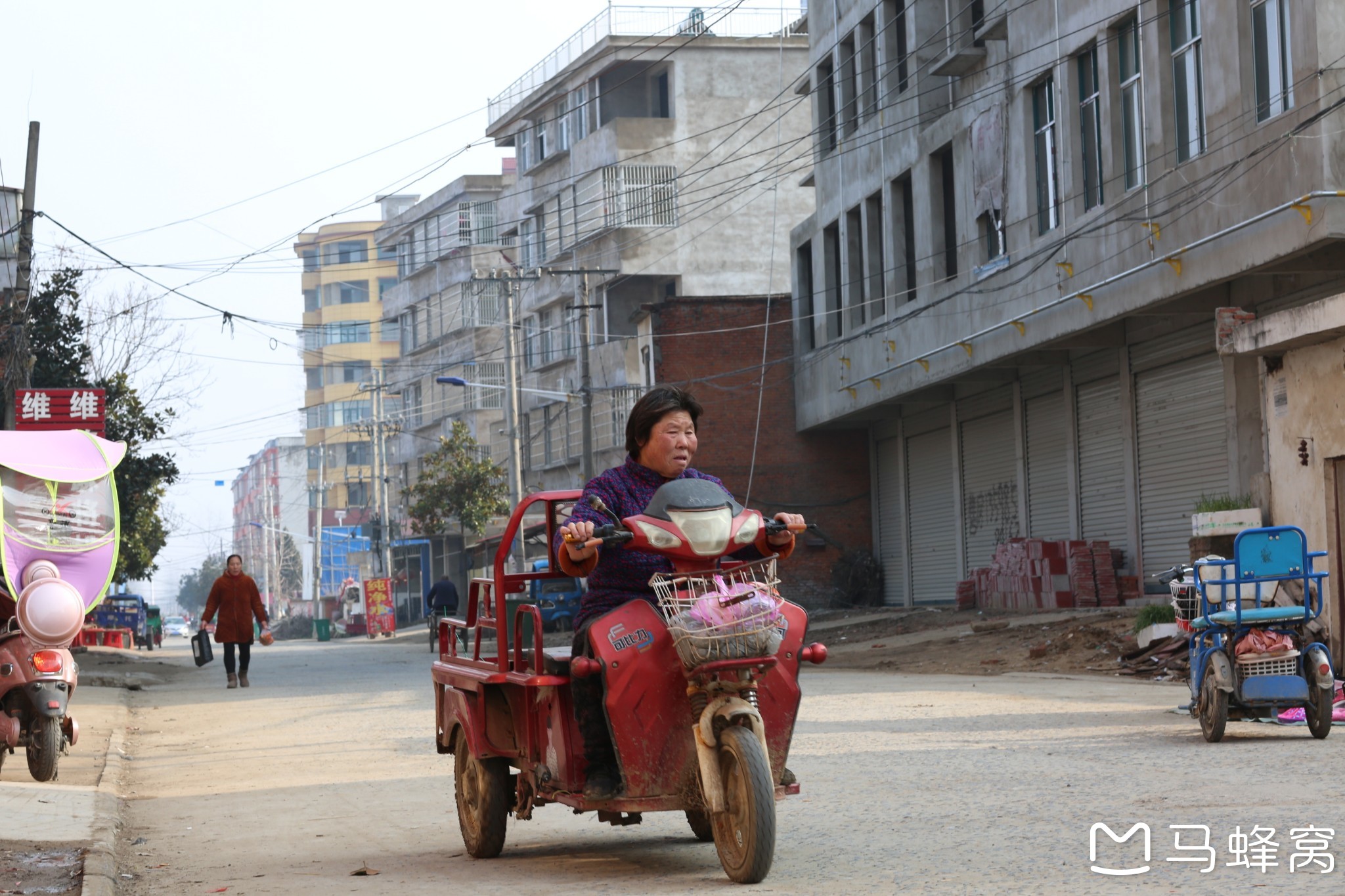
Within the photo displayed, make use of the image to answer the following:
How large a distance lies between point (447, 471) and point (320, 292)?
6370 cm

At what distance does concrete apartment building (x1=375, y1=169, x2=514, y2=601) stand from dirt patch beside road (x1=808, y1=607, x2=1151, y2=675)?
37.7 meters

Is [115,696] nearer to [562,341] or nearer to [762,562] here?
[762,562]

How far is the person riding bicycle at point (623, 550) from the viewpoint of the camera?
664 cm

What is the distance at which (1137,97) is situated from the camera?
25.5m

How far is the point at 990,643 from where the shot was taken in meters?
23.9

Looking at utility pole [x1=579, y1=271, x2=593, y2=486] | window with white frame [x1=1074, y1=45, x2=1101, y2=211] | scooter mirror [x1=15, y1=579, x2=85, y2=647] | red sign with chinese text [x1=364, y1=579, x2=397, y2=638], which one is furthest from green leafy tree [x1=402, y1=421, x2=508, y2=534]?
scooter mirror [x1=15, y1=579, x2=85, y2=647]

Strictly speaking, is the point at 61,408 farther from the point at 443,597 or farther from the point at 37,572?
the point at 443,597

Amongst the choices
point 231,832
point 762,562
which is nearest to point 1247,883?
point 762,562

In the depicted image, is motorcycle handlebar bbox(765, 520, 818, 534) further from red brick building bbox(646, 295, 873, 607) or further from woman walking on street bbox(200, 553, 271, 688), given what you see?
red brick building bbox(646, 295, 873, 607)

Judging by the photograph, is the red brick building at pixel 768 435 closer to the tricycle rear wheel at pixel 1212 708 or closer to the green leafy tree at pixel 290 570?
the tricycle rear wheel at pixel 1212 708

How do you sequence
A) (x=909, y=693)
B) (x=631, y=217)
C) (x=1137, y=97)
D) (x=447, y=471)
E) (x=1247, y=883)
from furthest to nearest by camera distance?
(x=447, y=471) < (x=631, y=217) < (x=1137, y=97) < (x=909, y=693) < (x=1247, y=883)

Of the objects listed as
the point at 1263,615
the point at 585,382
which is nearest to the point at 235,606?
the point at 1263,615

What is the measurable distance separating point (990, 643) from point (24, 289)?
14776 mm

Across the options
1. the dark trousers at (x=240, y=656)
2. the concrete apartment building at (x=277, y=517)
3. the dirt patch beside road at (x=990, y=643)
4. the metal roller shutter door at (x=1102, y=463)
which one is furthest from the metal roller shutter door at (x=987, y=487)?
the concrete apartment building at (x=277, y=517)
